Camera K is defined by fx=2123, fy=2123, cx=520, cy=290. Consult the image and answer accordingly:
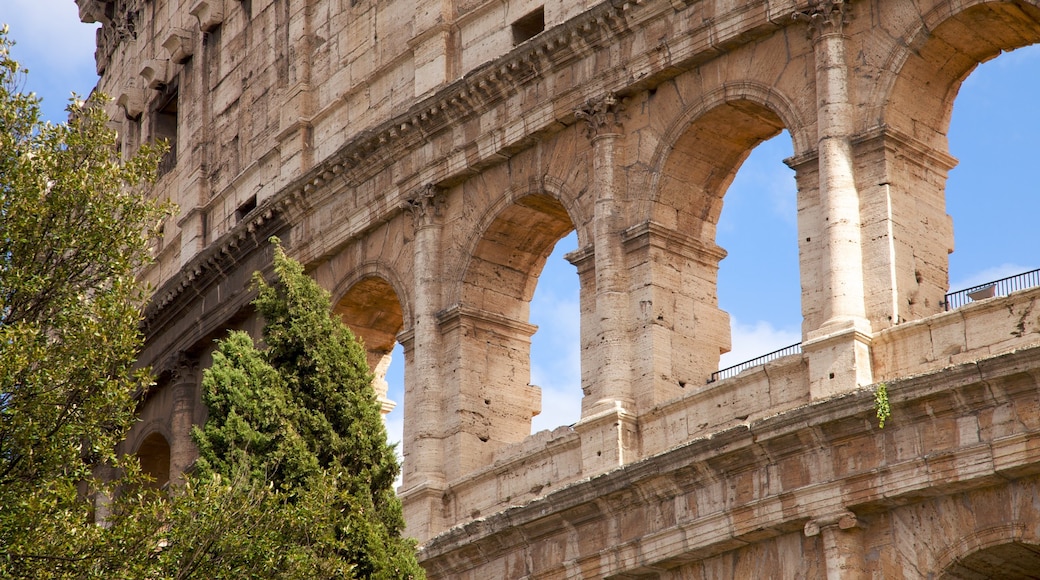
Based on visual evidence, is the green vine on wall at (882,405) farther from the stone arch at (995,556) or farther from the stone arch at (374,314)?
the stone arch at (374,314)

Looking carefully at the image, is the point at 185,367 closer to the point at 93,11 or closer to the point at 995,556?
the point at 93,11

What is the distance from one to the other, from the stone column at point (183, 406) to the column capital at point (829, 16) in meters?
12.6

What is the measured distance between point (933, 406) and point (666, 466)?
304 centimetres

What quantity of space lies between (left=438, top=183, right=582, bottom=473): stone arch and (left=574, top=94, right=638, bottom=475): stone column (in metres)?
1.10

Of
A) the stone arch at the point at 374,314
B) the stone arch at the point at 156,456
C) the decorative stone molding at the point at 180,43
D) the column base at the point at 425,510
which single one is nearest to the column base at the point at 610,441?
the column base at the point at 425,510

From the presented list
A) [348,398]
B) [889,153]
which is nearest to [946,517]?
[889,153]

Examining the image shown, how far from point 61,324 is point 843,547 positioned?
24.0 ft

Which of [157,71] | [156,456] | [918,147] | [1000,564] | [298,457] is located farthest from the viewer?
[157,71]

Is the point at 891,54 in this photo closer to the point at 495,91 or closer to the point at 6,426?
the point at 495,91

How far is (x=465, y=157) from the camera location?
25391 mm

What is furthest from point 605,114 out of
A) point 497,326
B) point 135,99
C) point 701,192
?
point 135,99

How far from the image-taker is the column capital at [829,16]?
2153cm

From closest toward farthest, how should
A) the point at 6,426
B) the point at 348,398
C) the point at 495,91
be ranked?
the point at 6,426
the point at 348,398
the point at 495,91

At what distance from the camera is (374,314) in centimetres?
2755
